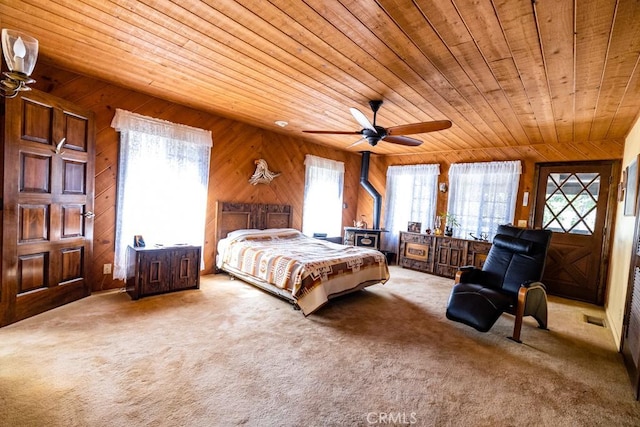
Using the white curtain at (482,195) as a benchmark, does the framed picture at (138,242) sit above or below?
below

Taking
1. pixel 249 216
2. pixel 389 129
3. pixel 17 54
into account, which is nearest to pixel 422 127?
pixel 389 129

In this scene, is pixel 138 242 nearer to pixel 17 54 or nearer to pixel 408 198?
→ pixel 17 54

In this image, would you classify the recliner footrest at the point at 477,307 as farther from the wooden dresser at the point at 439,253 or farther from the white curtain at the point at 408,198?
the white curtain at the point at 408,198

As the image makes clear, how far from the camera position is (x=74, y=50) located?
2701 mm

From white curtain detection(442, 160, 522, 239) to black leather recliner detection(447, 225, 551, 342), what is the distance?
5.51 ft

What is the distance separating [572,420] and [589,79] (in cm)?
262

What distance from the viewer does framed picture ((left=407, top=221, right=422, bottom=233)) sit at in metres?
6.06

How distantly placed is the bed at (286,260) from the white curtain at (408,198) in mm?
2417

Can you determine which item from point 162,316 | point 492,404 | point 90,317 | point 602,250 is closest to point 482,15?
point 492,404

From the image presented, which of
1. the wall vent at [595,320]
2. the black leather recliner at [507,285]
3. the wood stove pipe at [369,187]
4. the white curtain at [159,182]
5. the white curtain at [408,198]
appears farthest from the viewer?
the wood stove pipe at [369,187]

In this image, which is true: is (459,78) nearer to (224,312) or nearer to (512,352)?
(512,352)

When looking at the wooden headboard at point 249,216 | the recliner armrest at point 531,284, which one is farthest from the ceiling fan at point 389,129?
the wooden headboard at point 249,216

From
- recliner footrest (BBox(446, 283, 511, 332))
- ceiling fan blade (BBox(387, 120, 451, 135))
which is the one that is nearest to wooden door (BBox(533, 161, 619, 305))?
recliner footrest (BBox(446, 283, 511, 332))

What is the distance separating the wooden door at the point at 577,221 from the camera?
4.51 metres
